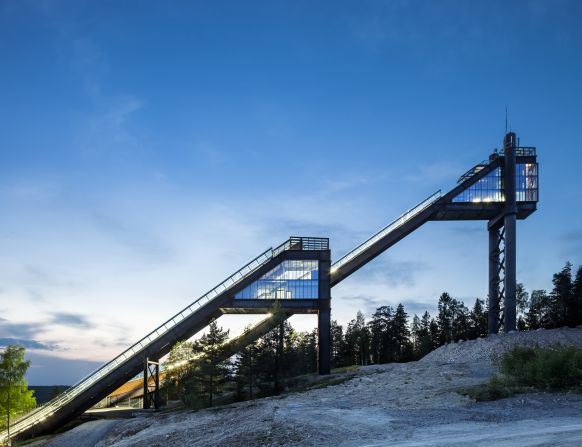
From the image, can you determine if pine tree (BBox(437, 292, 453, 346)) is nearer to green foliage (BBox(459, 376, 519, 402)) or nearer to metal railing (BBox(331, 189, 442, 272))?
metal railing (BBox(331, 189, 442, 272))

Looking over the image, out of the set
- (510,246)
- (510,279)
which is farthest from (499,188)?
(510,279)

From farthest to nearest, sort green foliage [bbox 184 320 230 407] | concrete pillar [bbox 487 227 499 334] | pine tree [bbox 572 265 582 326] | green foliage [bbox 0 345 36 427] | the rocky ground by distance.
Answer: pine tree [bbox 572 265 582 326] < concrete pillar [bbox 487 227 499 334] < green foliage [bbox 184 320 230 407] < green foliage [bbox 0 345 36 427] < the rocky ground

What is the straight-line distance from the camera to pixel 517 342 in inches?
1938

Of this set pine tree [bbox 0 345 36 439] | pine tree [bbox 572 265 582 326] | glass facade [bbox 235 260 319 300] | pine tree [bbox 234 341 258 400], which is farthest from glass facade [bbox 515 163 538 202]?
pine tree [bbox 0 345 36 439]

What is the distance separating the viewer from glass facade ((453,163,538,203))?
62.8 meters

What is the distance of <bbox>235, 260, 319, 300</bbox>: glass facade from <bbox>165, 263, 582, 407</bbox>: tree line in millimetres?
4551

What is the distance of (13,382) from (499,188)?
184 feet

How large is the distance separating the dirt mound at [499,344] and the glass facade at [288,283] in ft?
47.7

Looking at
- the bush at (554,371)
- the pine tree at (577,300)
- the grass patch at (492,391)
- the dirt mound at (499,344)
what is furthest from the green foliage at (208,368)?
the pine tree at (577,300)

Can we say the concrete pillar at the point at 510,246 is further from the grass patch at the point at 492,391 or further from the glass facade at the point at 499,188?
the grass patch at the point at 492,391

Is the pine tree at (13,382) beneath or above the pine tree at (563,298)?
beneath

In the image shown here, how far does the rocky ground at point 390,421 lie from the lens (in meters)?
17.2

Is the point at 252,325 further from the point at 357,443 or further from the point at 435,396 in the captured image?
the point at 357,443

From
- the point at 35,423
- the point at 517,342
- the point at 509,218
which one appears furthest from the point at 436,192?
the point at 35,423
